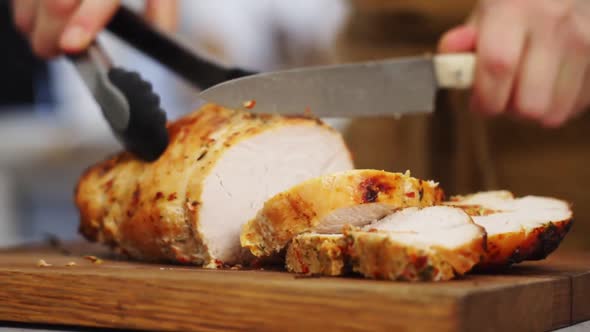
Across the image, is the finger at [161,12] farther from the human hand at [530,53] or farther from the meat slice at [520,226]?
the meat slice at [520,226]

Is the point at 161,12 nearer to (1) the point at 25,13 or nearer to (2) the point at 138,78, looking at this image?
(1) the point at 25,13

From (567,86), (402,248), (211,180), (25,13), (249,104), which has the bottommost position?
(402,248)

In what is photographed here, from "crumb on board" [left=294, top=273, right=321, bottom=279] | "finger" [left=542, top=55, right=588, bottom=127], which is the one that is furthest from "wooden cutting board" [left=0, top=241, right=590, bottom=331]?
"finger" [left=542, top=55, right=588, bottom=127]

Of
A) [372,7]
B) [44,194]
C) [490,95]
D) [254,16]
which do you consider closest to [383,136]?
[372,7]

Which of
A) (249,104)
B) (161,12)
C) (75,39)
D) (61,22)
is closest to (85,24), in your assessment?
(75,39)

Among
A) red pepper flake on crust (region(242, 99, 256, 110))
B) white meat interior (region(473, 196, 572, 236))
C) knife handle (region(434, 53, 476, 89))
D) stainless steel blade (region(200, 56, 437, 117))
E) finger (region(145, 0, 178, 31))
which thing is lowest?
white meat interior (region(473, 196, 572, 236))

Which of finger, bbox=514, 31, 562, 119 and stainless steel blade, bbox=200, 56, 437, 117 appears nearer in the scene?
stainless steel blade, bbox=200, 56, 437, 117

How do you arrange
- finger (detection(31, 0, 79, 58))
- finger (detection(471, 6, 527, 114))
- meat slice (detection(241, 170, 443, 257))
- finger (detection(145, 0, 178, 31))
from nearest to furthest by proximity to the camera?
1. meat slice (detection(241, 170, 443, 257))
2. finger (detection(471, 6, 527, 114))
3. finger (detection(31, 0, 79, 58))
4. finger (detection(145, 0, 178, 31))

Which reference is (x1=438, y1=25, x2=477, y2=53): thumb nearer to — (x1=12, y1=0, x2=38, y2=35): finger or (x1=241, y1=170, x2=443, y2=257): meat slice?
(x1=241, y1=170, x2=443, y2=257): meat slice
